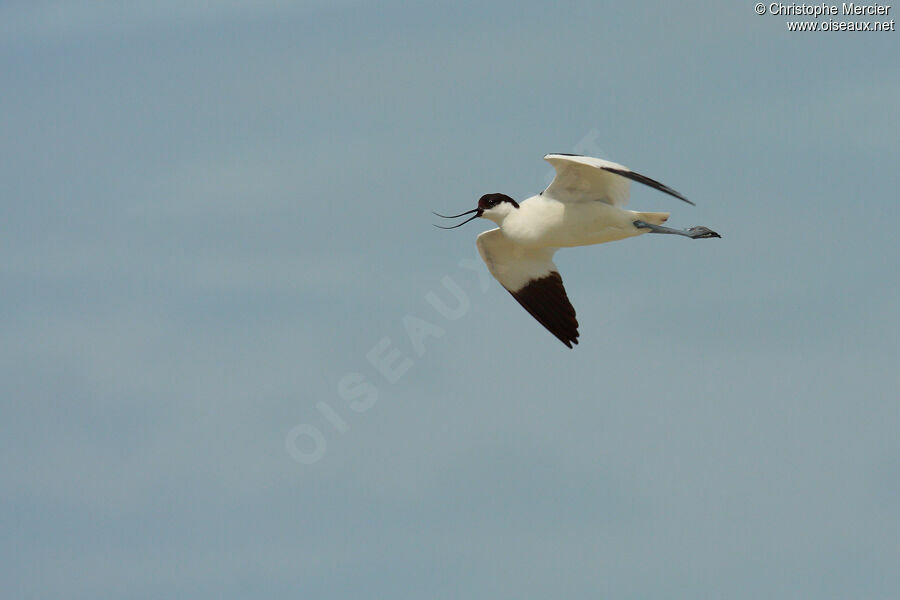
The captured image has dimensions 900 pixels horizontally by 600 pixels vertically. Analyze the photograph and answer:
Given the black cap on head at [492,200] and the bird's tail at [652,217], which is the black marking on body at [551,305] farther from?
the bird's tail at [652,217]

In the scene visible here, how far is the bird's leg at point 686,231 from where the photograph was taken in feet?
64.4

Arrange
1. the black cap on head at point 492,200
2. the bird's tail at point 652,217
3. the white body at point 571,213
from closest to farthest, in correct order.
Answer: the white body at point 571,213 → the bird's tail at point 652,217 → the black cap on head at point 492,200

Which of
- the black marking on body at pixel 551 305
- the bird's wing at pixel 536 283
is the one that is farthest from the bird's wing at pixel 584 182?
the black marking on body at pixel 551 305

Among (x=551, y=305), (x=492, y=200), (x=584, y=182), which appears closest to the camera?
(x=584, y=182)

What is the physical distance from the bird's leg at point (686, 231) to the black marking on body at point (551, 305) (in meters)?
2.08

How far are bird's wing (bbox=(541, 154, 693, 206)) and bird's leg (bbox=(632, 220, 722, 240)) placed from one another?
42cm

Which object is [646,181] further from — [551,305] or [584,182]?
[551,305]

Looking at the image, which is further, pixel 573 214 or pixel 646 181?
pixel 573 214

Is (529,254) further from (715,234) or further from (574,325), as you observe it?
(715,234)

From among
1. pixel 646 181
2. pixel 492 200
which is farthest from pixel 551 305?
pixel 646 181

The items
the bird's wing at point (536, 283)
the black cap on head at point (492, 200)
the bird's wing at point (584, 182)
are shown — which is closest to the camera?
the bird's wing at point (584, 182)

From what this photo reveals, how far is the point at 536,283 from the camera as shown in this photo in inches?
841

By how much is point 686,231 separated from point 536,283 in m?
2.54

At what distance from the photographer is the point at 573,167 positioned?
62.5 feet
